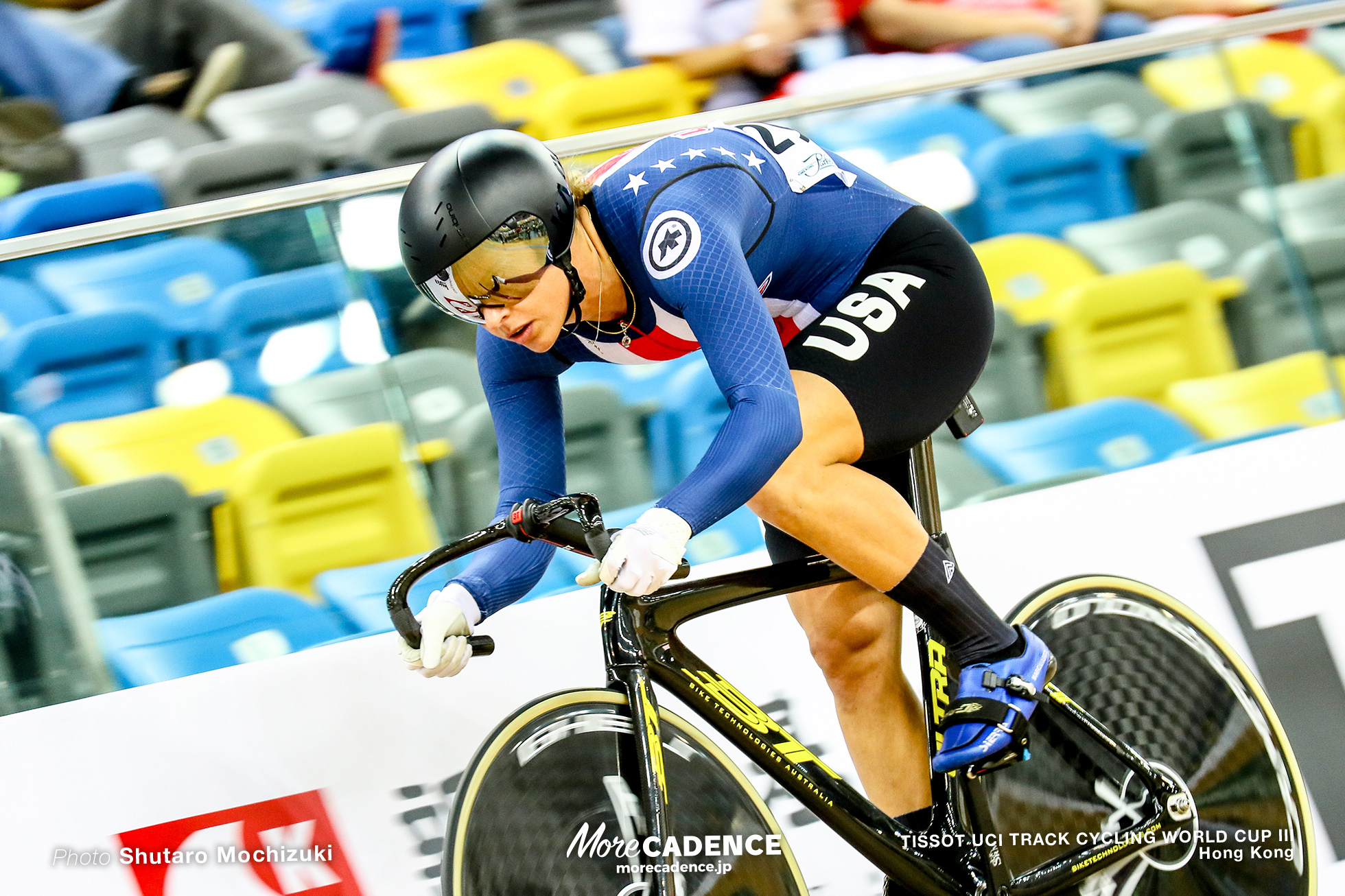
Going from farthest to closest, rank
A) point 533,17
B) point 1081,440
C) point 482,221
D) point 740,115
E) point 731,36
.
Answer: point 533,17 → point 731,36 → point 1081,440 → point 740,115 → point 482,221

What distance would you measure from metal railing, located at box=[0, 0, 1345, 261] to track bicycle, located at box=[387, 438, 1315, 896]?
1.36m

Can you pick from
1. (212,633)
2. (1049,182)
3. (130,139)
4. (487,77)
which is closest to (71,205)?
(130,139)

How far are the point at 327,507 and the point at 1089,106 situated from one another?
8.73 ft

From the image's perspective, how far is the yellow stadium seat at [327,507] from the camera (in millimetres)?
2900

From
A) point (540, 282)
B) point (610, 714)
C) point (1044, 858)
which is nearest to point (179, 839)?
point (610, 714)

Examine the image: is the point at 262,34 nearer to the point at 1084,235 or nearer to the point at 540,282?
the point at 1084,235

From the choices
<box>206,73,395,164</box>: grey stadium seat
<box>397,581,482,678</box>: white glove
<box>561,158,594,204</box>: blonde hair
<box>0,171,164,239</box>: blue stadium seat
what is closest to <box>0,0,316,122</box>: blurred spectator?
<box>206,73,395,164</box>: grey stadium seat

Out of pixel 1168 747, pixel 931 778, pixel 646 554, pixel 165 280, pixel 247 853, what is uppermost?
pixel 165 280

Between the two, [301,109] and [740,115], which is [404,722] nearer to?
[740,115]

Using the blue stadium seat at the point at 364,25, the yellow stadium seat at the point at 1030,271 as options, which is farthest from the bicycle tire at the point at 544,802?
the blue stadium seat at the point at 364,25

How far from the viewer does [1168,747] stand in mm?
2764

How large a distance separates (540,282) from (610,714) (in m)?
0.69

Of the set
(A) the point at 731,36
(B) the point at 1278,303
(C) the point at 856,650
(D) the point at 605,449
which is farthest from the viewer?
(A) the point at 731,36

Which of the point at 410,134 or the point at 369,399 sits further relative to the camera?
the point at 410,134
